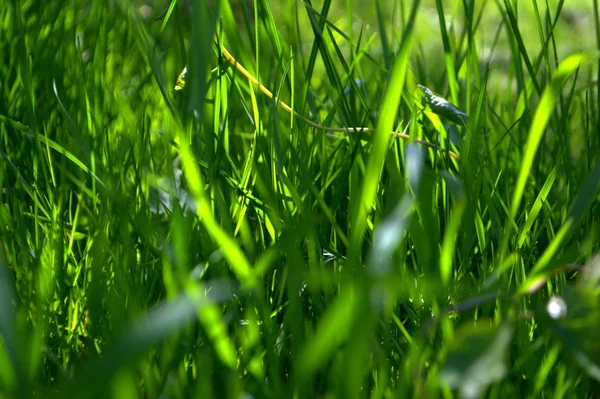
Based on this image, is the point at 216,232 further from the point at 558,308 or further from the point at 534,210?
the point at 534,210

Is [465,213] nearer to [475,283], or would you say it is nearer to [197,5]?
[475,283]

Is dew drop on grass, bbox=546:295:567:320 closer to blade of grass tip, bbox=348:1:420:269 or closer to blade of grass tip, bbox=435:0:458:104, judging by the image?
blade of grass tip, bbox=348:1:420:269

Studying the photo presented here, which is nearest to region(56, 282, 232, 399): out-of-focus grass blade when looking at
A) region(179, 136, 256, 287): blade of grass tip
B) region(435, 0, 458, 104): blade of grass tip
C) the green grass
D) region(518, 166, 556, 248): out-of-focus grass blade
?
the green grass

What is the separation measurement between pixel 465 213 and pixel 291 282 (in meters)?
0.23

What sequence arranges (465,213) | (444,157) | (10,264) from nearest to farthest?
(465,213), (10,264), (444,157)

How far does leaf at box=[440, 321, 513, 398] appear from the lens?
0.35m

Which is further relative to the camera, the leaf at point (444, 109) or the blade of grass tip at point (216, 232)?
the leaf at point (444, 109)

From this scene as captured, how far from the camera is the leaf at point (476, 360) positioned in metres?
0.35

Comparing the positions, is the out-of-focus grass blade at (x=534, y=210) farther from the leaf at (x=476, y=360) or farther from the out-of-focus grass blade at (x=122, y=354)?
the out-of-focus grass blade at (x=122, y=354)

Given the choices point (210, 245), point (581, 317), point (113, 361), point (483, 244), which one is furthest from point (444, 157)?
point (113, 361)

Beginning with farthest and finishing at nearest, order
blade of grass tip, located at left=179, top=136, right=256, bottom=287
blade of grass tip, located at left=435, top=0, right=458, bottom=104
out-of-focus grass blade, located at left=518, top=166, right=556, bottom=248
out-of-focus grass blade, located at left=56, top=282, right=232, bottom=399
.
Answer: blade of grass tip, located at left=435, top=0, right=458, bottom=104, out-of-focus grass blade, located at left=518, top=166, right=556, bottom=248, blade of grass tip, located at left=179, top=136, right=256, bottom=287, out-of-focus grass blade, located at left=56, top=282, right=232, bottom=399

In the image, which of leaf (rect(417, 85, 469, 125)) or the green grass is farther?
leaf (rect(417, 85, 469, 125))

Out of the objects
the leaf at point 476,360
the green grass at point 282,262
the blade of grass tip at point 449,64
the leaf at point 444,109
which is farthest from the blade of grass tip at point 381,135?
the blade of grass tip at point 449,64

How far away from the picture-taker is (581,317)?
404 mm
